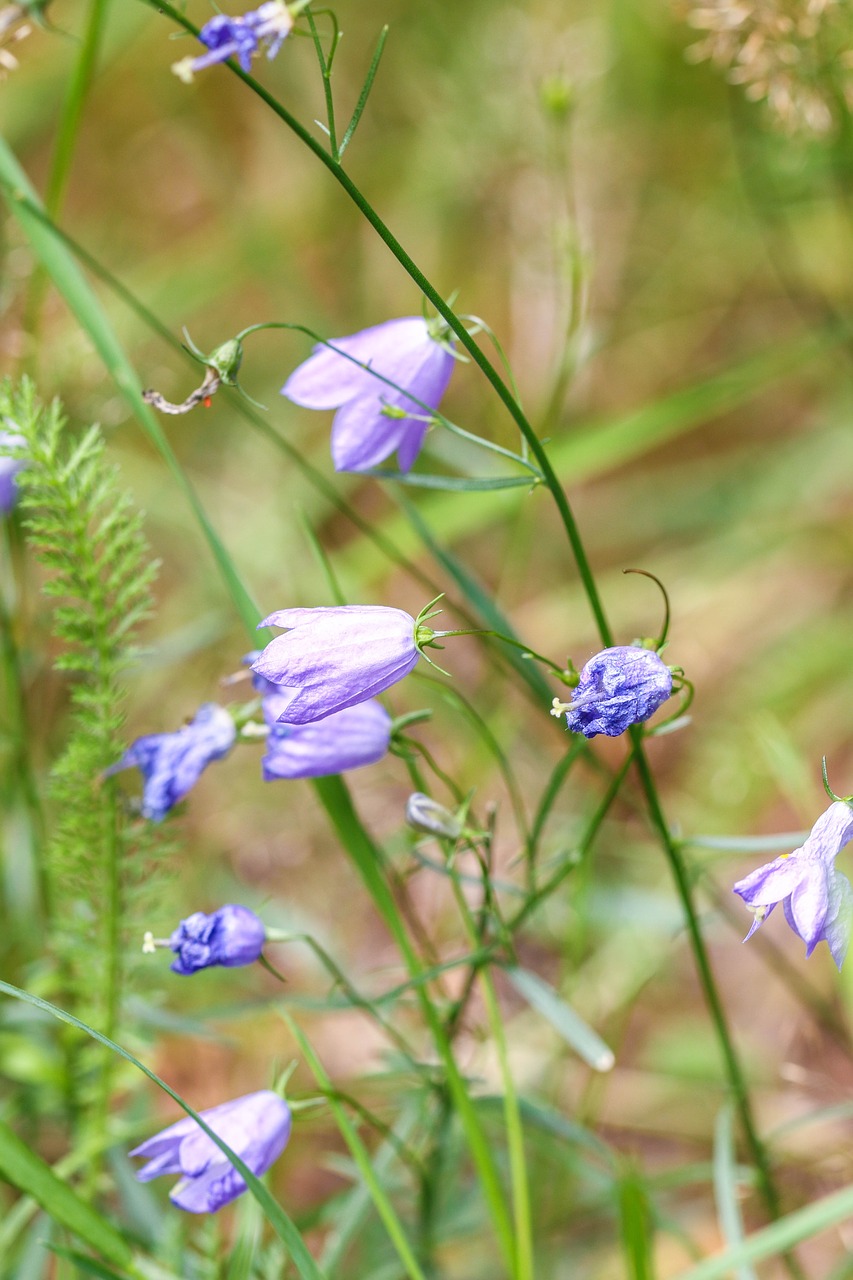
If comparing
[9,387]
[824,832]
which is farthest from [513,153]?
[824,832]

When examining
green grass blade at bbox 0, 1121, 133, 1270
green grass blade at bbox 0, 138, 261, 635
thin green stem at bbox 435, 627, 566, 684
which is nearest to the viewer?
thin green stem at bbox 435, 627, 566, 684

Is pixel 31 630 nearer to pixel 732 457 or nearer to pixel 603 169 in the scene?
pixel 732 457

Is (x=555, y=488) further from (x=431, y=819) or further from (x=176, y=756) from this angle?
(x=176, y=756)

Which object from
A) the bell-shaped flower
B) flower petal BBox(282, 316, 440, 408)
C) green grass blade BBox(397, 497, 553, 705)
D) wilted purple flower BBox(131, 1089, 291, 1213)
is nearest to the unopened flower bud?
the bell-shaped flower

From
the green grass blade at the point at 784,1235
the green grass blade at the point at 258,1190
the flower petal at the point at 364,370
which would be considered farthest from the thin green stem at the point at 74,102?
the green grass blade at the point at 784,1235

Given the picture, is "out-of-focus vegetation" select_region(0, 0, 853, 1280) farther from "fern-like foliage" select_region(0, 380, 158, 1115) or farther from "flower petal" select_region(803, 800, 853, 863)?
"flower petal" select_region(803, 800, 853, 863)

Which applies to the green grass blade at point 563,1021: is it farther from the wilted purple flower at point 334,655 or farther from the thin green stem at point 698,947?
the wilted purple flower at point 334,655
